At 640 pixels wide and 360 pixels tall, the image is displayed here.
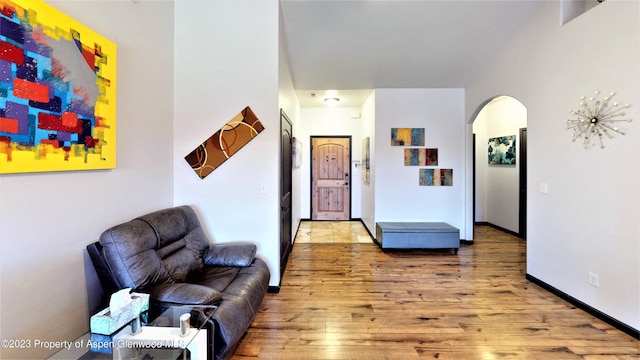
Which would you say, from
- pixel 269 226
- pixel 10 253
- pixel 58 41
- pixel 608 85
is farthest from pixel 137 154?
pixel 608 85

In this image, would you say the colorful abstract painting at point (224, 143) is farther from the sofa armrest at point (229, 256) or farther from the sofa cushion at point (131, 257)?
the sofa cushion at point (131, 257)

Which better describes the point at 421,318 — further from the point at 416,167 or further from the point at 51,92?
the point at 51,92

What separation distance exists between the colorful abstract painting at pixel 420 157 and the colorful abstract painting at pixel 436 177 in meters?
0.14

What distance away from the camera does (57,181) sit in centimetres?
169

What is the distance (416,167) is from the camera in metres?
4.87

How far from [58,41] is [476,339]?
353 centimetres

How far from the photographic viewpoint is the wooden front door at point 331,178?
6.72 metres

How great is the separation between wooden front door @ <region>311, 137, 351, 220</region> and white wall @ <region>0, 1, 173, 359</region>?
412cm

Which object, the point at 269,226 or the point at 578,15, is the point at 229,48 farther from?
the point at 578,15

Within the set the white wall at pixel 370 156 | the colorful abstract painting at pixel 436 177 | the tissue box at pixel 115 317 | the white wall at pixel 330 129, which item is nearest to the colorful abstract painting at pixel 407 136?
the white wall at pixel 370 156

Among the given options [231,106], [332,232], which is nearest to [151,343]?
[231,106]

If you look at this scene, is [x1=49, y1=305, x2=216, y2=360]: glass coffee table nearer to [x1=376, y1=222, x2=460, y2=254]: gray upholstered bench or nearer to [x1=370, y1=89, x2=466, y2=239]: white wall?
[x1=376, y1=222, x2=460, y2=254]: gray upholstered bench

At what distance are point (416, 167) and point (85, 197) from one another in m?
4.48

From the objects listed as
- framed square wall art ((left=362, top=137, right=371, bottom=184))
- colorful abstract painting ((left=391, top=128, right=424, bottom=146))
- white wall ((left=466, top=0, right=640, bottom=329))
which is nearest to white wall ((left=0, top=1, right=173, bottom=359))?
colorful abstract painting ((left=391, top=128, right=424, bottom=146))
